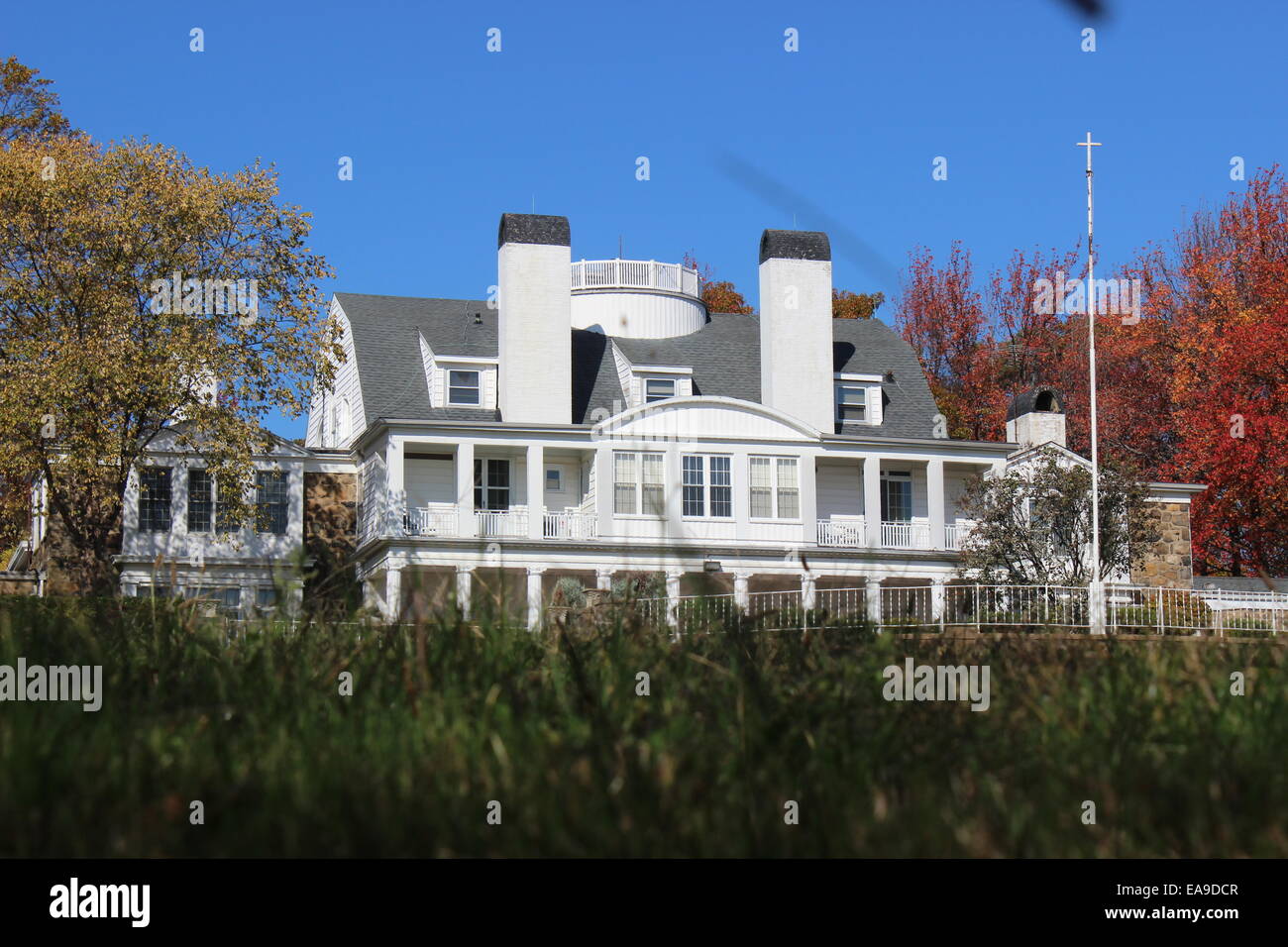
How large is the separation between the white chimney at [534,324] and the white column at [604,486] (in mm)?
1731

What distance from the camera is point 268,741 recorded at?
686 centimetres

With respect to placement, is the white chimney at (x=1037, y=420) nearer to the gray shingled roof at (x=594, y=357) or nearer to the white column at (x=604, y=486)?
the gray shingled roof at (x=594, y=357)

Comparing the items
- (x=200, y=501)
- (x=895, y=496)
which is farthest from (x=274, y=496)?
(x=895, y=496)

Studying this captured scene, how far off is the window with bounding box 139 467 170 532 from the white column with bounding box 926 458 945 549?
1876 cm

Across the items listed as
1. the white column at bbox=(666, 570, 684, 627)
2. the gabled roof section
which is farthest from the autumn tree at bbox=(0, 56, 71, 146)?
the white column at bbox=(666, 570, 684, 627)

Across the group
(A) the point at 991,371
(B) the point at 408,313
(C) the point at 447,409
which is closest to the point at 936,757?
(C) the point at 447,409

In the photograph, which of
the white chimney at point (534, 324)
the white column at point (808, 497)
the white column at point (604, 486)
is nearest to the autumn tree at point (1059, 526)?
the white column at point (808, 497)

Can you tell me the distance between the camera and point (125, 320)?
31.7 metres

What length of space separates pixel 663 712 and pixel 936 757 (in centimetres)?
123

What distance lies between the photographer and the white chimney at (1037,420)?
4228 centimetres

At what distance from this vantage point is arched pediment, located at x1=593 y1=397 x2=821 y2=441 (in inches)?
1545

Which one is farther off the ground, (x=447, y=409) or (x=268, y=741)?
(x=447, y=409)

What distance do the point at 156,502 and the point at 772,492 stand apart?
15.0m
